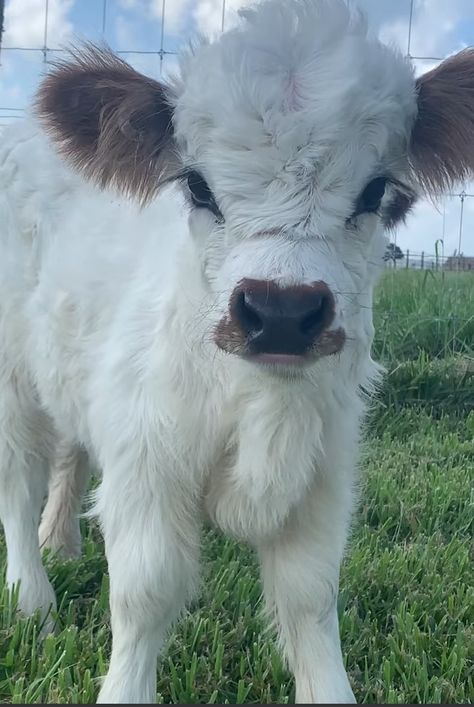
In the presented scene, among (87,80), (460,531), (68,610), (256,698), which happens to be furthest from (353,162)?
(460,531)

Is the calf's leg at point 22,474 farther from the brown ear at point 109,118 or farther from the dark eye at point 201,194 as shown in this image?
the dark eye at point 201,194

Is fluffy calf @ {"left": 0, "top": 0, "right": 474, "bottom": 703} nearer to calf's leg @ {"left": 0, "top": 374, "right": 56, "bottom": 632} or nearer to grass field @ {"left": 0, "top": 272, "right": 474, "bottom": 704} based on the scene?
grass field @ {"left": 0, "top": 272, "right": 474, "bottom": 704}

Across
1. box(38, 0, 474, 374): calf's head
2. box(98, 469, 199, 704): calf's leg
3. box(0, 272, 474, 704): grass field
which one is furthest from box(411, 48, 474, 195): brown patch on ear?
box(0, 272, 474, 704): grass field

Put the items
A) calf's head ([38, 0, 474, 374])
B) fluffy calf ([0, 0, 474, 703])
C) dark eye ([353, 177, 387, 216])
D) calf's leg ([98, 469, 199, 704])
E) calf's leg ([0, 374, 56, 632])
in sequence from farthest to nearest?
calf's leg ([0, 374, 56, 632]), calf's leg ([98, 469, 199, 704]), dark eye ([353, 177, 387, 216]), fluffy calf ([0, 0, 474, 703]), calf's head ([38, 0, 474, 374])

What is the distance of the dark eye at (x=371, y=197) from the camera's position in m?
2.12

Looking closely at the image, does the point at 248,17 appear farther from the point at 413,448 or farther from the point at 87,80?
the point at 413,448

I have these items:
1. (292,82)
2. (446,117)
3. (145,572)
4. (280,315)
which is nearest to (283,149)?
(292,82)

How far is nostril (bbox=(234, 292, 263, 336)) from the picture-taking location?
181cm

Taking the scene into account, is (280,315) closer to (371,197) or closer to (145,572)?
(371,197)

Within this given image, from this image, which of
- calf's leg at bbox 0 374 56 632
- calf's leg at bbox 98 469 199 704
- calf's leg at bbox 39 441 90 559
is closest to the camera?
calf's leg at bbox 98 469 199 704

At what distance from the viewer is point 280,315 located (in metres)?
1.75

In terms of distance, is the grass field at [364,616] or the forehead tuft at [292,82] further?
the grass field at [364,616]

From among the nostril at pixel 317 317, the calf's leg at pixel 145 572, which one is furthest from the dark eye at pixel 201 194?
the calf's leg at pixel 145 572

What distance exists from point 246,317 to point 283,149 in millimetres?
400
